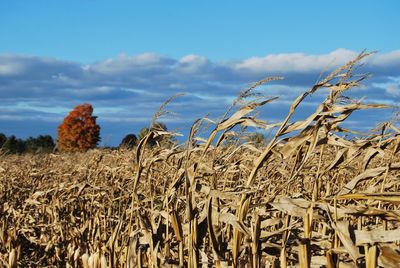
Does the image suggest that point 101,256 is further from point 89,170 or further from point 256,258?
point 89,170

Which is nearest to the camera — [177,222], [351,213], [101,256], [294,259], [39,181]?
[351,213]

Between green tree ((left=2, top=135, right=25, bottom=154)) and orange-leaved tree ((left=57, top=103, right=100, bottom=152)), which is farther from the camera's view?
orange-leaved tree ((left=57, top=103, right=100, bottom=152))

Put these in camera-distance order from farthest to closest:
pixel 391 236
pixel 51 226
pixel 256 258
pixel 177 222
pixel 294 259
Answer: pixel 51 226 < pixel 177 222 < pixel 294 259 < pixel 256 258 < pixel 391 236

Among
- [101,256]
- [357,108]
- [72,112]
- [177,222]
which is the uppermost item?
[72,112]

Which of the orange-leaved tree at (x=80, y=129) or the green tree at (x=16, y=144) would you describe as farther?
the orange-leaved tree at (x=80, y=129)

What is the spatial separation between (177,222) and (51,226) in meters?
4.03

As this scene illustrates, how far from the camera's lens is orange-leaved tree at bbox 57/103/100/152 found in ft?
183

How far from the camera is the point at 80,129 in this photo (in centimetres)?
5650

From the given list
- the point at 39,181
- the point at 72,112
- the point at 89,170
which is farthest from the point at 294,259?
the point at 72,112

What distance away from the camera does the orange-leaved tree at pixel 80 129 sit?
A: 183ft

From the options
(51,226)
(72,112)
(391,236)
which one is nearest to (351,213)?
(391,236)

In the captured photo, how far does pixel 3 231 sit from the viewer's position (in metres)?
7.36

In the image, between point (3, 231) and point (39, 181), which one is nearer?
point (3, 231)

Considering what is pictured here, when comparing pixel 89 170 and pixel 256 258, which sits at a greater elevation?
pixel 89 170
